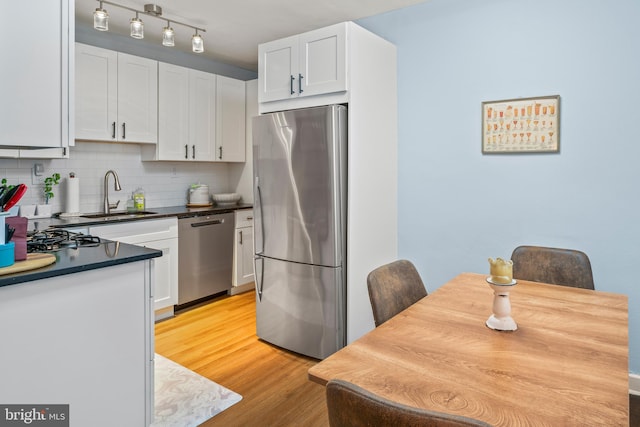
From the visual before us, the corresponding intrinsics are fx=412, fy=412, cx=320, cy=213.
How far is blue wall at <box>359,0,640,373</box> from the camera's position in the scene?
244 centimetres

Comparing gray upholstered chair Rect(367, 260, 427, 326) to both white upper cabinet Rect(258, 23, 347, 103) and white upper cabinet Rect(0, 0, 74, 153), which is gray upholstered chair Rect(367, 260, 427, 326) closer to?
white upper cabinet Rect(258, 23, 347, 103)

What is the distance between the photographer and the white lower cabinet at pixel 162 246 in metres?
3.40

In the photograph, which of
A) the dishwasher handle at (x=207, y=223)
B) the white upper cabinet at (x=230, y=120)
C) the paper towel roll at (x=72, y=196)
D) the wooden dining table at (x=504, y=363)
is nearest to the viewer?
the wooden dining table at (x=504, y=363)

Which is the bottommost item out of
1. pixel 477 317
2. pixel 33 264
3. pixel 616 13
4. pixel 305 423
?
pixel 305 423

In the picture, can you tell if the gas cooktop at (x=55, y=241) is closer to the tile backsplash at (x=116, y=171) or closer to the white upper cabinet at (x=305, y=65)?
the tile backsplash at (x=116, y=171)

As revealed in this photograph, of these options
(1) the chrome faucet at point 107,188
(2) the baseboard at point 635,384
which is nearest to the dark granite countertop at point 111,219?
(1) the chrome faucet at point 107,188

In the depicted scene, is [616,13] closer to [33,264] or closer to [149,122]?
[33,264]

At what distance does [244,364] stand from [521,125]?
247 centimetres

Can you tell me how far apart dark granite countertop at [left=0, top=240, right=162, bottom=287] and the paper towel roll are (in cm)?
167

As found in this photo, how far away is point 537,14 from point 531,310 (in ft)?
6.61

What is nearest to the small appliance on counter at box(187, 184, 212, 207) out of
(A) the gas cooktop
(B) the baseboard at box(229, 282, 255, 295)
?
(B) the baseboard at box(229, 282, 255, 295)

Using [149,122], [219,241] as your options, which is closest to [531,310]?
[219,241]

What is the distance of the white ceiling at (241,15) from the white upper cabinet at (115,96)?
0.33 meters

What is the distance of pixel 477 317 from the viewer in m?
1.60
